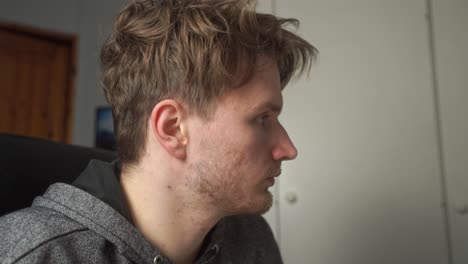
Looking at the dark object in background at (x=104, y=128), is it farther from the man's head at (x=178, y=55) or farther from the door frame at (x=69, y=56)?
the man's head at (x=178, y=55)

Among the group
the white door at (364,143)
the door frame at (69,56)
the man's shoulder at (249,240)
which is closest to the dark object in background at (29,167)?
the man's shoulder at (249,240)

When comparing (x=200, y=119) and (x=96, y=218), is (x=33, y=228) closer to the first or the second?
(x=96, y=218)

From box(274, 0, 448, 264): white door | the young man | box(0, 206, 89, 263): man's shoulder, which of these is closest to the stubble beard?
the young man

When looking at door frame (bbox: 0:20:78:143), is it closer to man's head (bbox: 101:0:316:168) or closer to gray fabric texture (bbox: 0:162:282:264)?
man's head (bbox: 101:0:316:168)

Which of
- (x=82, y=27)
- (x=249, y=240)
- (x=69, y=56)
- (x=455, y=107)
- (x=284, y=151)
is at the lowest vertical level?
(x=249, y=240)

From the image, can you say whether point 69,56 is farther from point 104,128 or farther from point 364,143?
point 364,143

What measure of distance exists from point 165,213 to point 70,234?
7.6 inches

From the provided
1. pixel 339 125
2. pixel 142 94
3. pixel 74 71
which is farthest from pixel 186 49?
pixel 74 71

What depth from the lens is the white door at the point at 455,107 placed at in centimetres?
106

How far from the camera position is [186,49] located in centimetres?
78

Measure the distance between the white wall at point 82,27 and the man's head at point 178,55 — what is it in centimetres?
188

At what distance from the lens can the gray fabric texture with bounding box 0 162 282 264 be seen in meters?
0.57

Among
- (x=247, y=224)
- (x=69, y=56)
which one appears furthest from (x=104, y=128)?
(x=247, y=224)

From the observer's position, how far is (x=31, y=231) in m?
0.59
